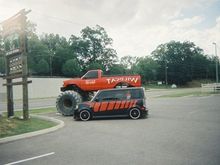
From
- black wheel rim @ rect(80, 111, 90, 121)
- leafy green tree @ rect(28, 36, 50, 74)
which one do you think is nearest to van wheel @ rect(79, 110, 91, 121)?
black wheel rim @ rect(80, 111, 90, 121)

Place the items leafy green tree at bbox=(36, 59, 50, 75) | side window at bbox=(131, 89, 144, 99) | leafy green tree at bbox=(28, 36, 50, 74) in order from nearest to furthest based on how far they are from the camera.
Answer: side window at bbox=(131, 89, 144, 99) < leafy green tree at bbox=(28, 36, 50, 74) < leafy green tree at bbox=(36, 59, 50, 75)

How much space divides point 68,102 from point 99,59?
76667mm

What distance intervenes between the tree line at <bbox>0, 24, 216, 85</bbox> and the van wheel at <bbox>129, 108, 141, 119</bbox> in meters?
35.6

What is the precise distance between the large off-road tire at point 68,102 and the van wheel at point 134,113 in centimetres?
392

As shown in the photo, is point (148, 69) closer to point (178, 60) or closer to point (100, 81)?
point (178, 60)

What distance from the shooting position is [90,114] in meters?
15.8

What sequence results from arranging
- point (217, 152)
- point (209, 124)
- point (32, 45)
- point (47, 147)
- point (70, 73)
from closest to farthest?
point (217, 152), point (47, 147), point (209, 124), point (32, 45), point (70, 73)

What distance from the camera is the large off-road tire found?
18.3m

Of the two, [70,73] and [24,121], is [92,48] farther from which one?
[24,121]

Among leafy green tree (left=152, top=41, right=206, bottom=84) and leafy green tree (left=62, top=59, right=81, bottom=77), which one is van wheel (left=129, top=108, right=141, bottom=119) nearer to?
leafy green tree (left=62, top=59, right=81, bottom=77)

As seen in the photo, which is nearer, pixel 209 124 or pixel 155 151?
pixel 155 151

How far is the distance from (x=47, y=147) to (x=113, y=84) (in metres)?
9.73

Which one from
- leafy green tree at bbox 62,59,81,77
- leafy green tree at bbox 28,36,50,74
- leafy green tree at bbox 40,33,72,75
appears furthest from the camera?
leafy green tree at bbox 40,33,72,75

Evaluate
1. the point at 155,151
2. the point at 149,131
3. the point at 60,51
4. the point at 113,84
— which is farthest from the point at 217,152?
the point at 60,51
